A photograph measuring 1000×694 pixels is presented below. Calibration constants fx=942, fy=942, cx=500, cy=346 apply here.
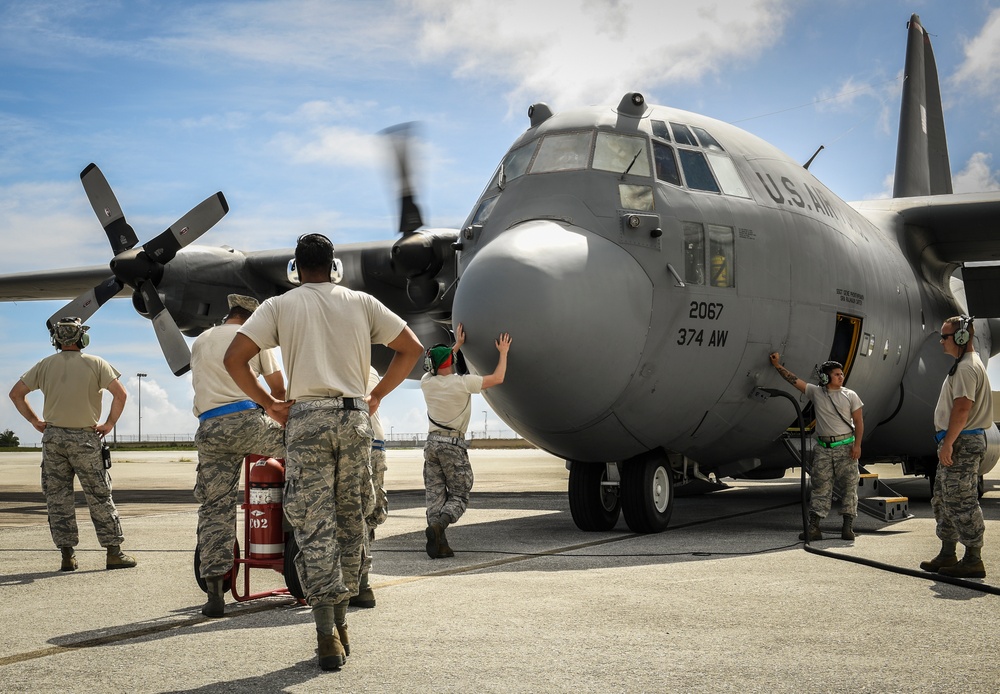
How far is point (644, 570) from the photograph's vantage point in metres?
7.20

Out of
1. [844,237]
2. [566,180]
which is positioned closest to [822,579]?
[566,180]

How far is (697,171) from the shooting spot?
9594 mm

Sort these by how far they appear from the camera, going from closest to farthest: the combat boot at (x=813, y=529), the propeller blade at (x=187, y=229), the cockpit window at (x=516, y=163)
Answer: the combat boot at (x=813, y=529) → the cockpit window at (x=516, y=163) → the propeller blade at (x=187, y=229)

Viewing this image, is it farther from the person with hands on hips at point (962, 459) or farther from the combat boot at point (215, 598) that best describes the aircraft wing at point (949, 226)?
the combat boot at point (215, 598)

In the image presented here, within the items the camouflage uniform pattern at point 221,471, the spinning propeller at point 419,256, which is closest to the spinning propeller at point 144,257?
the spinning propeller at point 419,256

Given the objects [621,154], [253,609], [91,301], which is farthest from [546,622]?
[91,301]

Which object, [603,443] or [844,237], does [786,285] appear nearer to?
[844,237]

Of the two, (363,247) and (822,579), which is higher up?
(363,247)

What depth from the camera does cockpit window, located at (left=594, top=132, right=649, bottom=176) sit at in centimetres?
923

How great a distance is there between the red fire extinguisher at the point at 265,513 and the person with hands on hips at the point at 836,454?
544 centimetres

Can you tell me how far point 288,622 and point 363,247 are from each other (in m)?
11.7

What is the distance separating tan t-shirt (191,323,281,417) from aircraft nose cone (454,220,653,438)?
232cm

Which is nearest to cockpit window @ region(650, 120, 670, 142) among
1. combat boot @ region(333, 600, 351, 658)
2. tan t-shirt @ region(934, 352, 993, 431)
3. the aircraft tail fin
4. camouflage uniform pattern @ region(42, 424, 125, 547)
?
tan t-shirt @ region(934, 352, 993, 431)

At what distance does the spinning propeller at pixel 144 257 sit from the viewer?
1512cm
